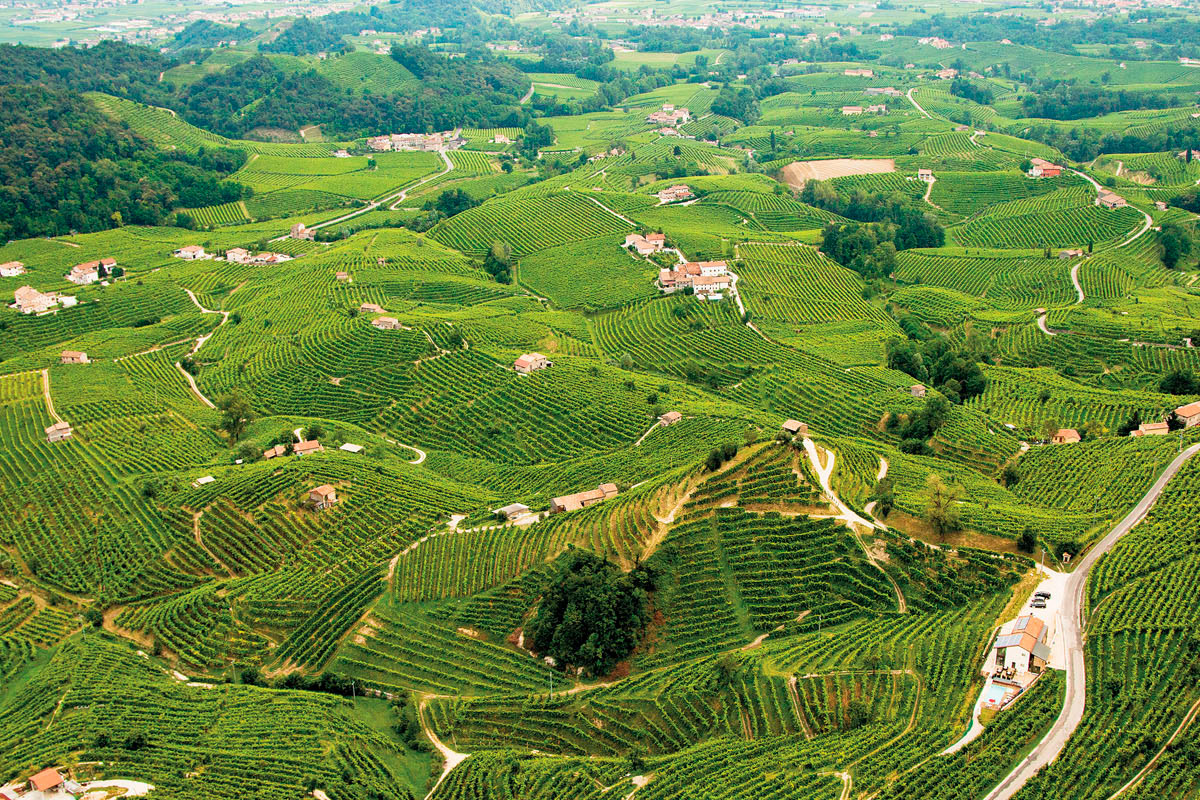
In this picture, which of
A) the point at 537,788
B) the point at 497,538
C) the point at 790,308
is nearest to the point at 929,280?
the point at 790,308

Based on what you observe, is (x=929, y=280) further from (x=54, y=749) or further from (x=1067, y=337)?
(x=54, y=749)

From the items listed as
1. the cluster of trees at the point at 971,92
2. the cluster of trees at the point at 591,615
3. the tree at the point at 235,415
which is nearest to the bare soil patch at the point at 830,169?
the cluster of trees at the point at 971,92

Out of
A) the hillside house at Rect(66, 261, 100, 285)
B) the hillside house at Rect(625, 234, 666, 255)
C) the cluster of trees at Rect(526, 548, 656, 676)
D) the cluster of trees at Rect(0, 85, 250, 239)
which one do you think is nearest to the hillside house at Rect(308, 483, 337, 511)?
the cluster of trees at Rect(526, 548, 656, 676)

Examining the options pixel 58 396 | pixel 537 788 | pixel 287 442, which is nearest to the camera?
pixel 537 788

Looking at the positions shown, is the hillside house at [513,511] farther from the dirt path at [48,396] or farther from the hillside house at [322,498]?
the dirt path at [48,396]

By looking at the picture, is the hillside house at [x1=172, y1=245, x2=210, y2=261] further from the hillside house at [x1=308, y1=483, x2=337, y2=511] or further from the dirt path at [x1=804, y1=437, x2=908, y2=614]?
the dirt path at [x1=804, y1=437, x2=908, y2=614]

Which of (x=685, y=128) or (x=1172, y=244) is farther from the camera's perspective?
(x=685, y=128)

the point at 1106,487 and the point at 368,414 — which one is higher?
→ the point at 1106,487

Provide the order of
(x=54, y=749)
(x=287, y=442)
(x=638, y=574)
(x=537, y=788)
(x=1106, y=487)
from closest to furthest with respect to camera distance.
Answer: (x=537, y=788), (x=54, y=749), (x=638, y=574), (x=1106, y=487), (x=287, y=442)
